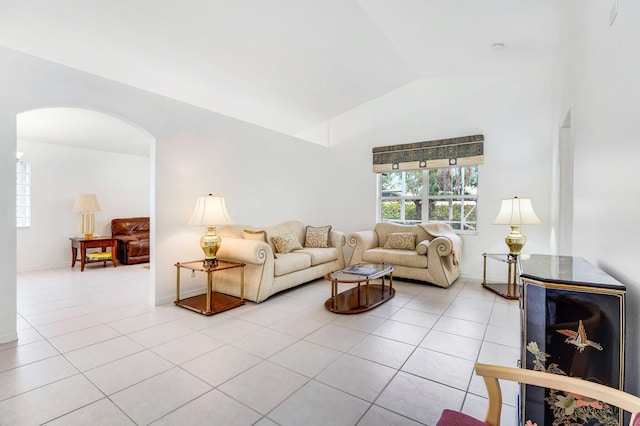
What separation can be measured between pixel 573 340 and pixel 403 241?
3.72 m

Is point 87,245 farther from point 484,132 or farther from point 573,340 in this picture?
point 484,132

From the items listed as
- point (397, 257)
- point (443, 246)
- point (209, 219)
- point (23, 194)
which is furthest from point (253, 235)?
point (23, 194)

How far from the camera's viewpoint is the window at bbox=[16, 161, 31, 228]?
5383 millimetres

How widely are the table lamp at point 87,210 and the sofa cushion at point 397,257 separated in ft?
17.1

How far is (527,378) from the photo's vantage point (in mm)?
969

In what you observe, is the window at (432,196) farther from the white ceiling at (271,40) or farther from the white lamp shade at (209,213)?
the white lamp shade at (209,213)

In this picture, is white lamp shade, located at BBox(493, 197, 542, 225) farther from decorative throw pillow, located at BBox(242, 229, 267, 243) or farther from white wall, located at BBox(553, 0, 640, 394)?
decorative throw pillow, located at BBox(242, 229, 267, 243)

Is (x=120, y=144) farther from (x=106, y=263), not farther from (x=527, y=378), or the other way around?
(x=527, y=378)

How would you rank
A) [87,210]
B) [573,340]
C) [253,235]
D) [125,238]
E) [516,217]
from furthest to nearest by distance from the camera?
[125,238]
[87,210]
[253,235]
[516,217]
[573,340]

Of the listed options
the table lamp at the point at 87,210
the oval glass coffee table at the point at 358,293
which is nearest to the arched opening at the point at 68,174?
the table lamp at the point at 87,210

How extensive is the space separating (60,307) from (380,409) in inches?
147

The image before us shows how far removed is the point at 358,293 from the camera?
365 cm

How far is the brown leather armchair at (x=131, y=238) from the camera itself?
5.98 m

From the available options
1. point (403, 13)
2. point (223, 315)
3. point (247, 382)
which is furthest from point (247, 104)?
point (247, 382)
